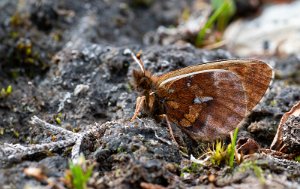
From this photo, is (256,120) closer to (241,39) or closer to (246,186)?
(246,186)

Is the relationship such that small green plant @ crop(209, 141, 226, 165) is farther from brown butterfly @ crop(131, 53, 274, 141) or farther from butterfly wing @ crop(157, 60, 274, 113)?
butterfly wing @ crop(157, 60, 274, 113)

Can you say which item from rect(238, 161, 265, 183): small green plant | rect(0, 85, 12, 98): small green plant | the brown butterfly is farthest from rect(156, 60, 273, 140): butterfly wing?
rect(0, 85, 12, 98): small green plant

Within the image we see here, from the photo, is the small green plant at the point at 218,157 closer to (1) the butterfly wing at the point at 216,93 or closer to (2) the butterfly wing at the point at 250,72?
(1) the butterfly wing at the point at 216,93

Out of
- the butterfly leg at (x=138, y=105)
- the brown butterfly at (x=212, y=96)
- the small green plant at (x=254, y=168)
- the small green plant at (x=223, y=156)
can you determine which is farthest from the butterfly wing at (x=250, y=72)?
the small green plant at (x=254, y=168)

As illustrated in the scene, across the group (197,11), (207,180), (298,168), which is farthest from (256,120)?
(197,11)

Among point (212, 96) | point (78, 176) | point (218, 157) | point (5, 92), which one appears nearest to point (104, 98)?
point (5, 92)

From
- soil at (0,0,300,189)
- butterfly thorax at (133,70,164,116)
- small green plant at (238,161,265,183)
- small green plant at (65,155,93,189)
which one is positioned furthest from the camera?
butterfly thorax at (133,70,164,116)
